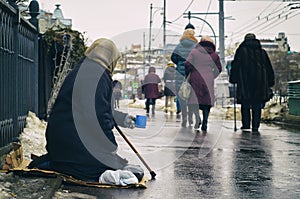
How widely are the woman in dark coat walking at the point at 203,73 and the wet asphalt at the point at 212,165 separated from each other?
928mm

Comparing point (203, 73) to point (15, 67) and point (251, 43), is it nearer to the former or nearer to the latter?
point (251, 43)

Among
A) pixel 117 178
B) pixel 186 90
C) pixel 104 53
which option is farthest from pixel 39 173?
pixel 186 90

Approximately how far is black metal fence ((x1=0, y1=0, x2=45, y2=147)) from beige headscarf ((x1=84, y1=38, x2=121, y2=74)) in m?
1.12

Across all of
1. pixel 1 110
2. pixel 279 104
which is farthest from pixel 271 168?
pixel 279 104

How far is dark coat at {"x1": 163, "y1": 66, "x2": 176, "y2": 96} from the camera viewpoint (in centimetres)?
2022

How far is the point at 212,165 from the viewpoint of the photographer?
292 inches

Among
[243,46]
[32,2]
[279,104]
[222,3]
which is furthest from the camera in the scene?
[222,3]

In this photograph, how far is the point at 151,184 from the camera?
19.8 feet

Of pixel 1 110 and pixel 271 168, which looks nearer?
pixel 1 110

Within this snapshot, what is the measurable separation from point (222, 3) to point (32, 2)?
22778 millimetres

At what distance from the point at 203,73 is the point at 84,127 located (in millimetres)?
7521

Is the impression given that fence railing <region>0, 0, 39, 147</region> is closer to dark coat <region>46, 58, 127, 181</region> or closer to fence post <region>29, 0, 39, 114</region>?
fence post <region>29, 0, 39, 114</region>

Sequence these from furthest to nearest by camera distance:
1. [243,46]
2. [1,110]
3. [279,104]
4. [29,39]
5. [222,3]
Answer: [222,3]
[279,104]
[243,46]
[29,39]
[1,110]

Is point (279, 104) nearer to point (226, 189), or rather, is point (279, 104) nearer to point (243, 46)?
point (243, 46)
